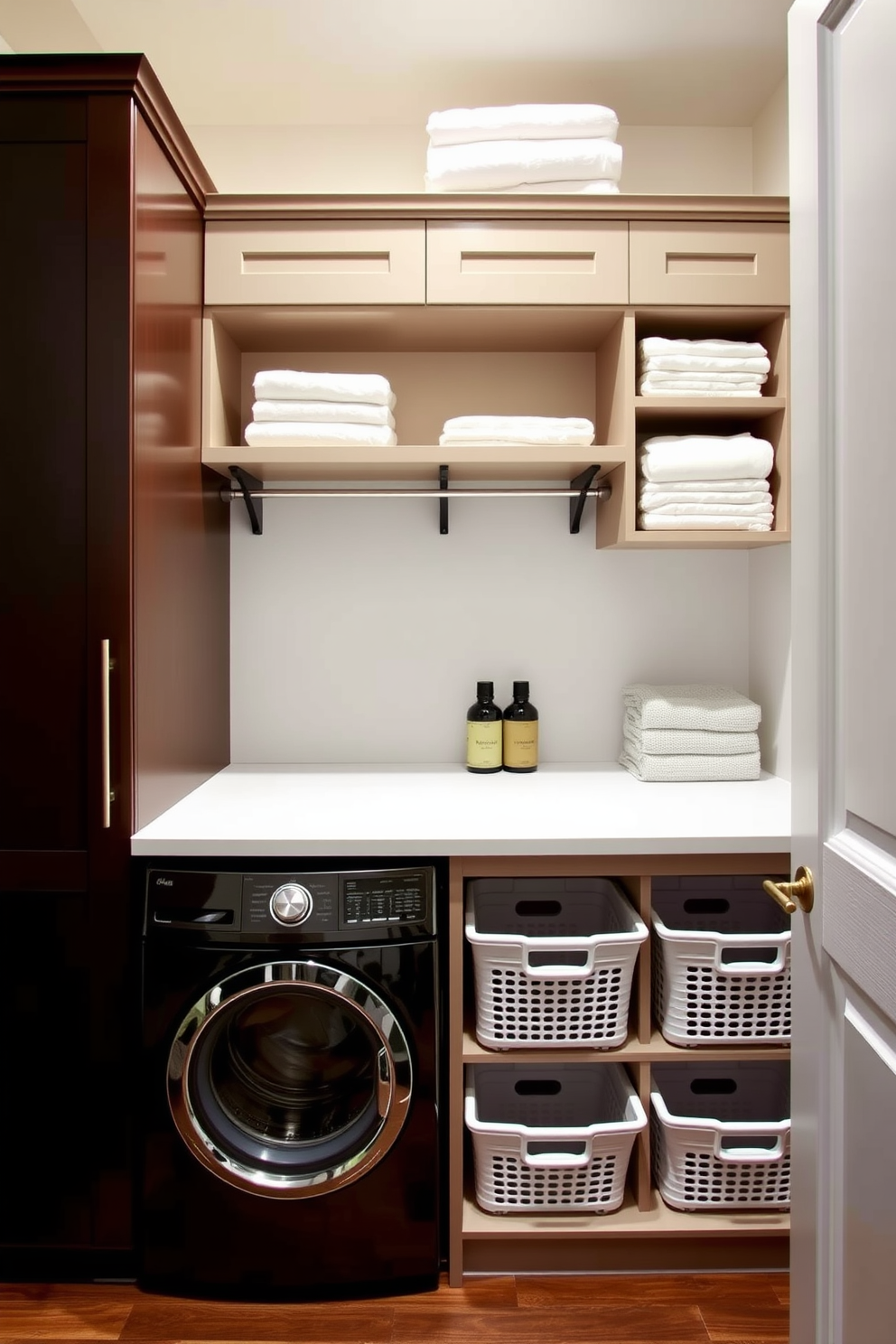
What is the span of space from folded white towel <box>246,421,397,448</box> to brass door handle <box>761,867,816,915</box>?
1.30 meters

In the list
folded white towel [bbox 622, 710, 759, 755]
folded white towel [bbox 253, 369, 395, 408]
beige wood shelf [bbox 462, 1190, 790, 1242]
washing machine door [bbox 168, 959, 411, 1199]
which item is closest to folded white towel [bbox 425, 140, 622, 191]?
folded white towel [bbox 253, 369, 395, 408]

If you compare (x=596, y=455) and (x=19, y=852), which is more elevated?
(x=596, y=455)

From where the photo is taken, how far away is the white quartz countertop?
1617 mm

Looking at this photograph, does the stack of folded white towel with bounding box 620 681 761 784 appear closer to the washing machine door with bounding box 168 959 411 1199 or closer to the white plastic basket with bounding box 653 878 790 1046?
the white plastic basket with bounding box 653 878 790 1046

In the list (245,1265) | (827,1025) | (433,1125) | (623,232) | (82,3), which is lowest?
(245,1265)

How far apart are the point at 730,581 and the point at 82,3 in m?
2.12

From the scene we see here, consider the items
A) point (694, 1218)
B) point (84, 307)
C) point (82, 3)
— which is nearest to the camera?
point (84, 307)

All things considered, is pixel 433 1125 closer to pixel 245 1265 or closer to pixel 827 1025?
pixel 245 1265

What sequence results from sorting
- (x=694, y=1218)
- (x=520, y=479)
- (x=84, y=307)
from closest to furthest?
(x=84, y=307) → (x=694, y=1218) → (x=520, y=479)

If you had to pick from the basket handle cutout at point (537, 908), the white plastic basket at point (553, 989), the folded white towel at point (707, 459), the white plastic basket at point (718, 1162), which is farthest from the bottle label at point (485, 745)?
the white plastic basket at point (718, 1162)

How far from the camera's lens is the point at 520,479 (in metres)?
2.28

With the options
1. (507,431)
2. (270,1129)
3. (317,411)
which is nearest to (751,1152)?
(270,1129)

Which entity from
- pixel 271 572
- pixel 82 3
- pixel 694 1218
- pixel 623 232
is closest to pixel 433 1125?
pixel 694 1218

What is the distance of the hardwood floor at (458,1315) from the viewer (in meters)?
1.56
